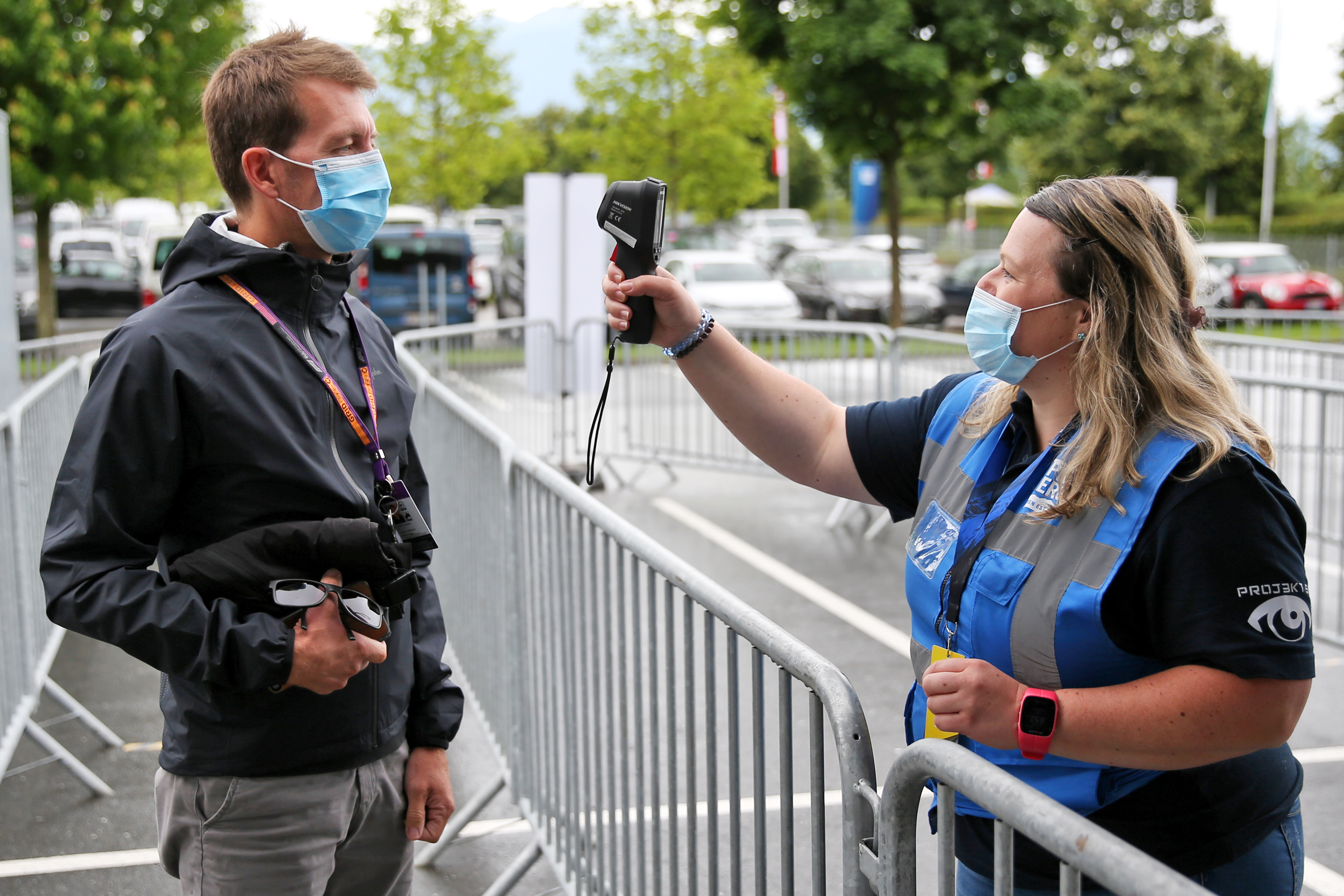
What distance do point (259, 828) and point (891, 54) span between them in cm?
1782

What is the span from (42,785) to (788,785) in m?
3.82

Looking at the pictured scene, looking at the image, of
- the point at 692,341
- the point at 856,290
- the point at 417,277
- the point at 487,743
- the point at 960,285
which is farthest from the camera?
the point at 960,285

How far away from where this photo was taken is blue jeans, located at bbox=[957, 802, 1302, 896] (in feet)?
6.19

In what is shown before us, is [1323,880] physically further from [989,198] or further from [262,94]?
[989,198]

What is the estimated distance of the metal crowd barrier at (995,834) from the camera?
4.02 feet

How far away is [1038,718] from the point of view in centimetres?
180

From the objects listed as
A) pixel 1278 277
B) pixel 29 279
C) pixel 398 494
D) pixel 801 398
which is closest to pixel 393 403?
pixel 398 494

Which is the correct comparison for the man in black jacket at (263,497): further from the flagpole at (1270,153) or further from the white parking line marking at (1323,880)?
the flagpole at (1270,153)

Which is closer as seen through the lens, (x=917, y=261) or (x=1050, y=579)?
(x=1050, y=579)

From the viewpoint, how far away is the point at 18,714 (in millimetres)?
4469

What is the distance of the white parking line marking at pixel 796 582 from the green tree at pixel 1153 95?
37958 millimetres

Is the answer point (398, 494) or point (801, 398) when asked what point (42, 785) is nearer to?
point (398, 494)

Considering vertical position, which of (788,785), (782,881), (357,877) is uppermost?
(788,785)

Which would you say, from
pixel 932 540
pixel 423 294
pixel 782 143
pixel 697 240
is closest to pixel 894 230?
pixel 423 294
